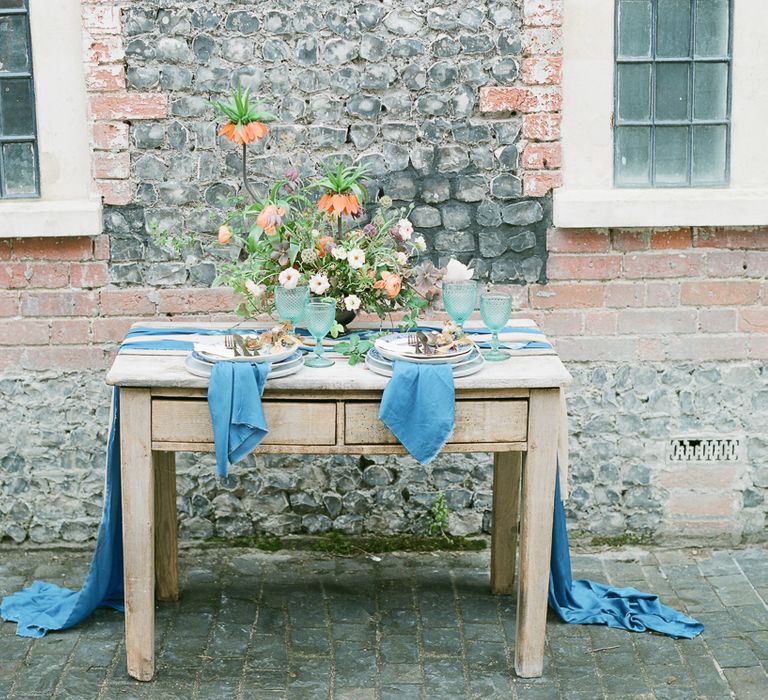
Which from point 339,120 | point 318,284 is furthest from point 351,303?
point 339,120

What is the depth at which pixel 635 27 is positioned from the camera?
4266 millimetres

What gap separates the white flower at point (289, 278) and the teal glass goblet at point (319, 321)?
9 cm

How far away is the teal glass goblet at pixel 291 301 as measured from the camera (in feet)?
11.7

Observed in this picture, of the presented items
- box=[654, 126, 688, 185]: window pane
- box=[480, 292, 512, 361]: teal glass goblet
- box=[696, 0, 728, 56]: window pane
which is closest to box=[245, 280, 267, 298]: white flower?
box=[480, 292, 512, 361]: teal glass goblet

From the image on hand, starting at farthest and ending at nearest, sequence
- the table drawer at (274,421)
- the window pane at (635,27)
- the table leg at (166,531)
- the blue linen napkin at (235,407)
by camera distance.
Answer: the window pane at (635,27)
the table leg at (166,531)
the table drawer at (274,421)
the blue linen napkin at (235,407)

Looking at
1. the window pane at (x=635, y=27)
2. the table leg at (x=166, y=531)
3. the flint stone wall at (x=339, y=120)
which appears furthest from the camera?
the window pane at (x=635, y=27)

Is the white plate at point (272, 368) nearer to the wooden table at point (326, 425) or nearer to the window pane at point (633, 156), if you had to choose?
the wooden table at point (326, 425)

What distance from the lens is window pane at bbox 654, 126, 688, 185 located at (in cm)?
435

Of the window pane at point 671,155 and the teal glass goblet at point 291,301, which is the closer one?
the teal glass goblet at point 291,301

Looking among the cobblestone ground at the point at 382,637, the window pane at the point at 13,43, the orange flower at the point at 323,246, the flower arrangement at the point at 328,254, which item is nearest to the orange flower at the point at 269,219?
the flower arrangement at the point at 328,254

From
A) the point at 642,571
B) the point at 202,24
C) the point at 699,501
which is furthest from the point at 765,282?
the point at 202,24

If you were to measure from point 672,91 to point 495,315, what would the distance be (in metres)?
1.35

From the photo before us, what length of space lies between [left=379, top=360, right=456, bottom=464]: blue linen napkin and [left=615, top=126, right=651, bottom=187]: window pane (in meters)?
1.45

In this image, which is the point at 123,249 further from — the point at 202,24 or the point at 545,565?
the point at 545,565
